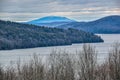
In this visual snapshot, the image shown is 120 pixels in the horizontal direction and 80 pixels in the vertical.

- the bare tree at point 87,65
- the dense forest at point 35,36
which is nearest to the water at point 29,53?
the dense forest at point 35,36

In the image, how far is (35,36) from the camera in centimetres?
4988

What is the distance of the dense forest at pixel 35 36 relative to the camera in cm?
4501

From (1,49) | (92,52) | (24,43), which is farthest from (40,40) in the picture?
(92,52)

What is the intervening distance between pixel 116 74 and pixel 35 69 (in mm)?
3282

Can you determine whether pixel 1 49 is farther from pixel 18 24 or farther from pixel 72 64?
pixel 72 64

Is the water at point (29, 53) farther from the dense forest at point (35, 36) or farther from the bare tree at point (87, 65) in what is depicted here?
the bare tree at point (87, 65)

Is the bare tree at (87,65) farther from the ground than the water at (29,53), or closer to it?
farther from the ground

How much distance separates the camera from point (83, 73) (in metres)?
14.0

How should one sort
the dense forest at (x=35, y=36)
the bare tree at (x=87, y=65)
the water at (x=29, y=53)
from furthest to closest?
1. the dense forest at (x=35, y=36)
2. the water at (x=29, y=53)
3. the bare tree at (x=87, y=65)

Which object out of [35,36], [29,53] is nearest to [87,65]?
[29,53]

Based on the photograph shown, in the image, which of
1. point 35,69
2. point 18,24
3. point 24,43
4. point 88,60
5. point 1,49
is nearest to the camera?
point 35,69

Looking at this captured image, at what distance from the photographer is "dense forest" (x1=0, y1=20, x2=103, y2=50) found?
→ 4501cm

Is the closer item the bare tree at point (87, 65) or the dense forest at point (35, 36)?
the bare tree at point (87, 65)

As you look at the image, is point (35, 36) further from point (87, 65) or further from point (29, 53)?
point (87, 65)
